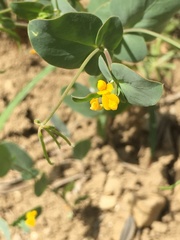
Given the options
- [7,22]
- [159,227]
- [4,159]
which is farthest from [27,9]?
[159,227]

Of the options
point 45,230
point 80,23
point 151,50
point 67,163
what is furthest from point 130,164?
point 80,23

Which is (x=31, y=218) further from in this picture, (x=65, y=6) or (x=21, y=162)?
(x=65, y=6)

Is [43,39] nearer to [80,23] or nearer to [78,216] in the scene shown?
[80,23]

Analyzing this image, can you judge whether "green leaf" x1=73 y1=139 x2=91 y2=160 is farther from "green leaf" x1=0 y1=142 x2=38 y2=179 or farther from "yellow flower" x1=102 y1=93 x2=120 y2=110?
"yellow flower" x1=102 y1=93 x2=120 y2=110

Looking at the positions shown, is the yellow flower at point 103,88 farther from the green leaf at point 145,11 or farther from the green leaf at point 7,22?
the green leaf at point 7,22

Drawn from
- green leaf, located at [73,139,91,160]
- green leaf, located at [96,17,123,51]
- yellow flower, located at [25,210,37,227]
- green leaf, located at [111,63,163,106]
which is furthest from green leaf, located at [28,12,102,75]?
yellow flower, located at [25,210,37,227]

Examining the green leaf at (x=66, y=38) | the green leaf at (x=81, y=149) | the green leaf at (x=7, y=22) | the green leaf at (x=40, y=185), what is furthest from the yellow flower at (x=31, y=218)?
the green leaf at (x=7, y=22)
